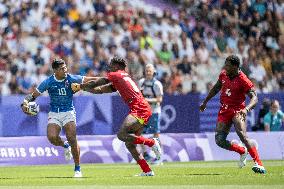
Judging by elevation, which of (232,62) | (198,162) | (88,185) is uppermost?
(232,62)

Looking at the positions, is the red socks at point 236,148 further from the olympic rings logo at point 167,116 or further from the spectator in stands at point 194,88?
the spectator in stands at point 194,88

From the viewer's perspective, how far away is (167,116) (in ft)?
93.7

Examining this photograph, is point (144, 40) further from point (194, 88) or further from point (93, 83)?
point (93, 83)

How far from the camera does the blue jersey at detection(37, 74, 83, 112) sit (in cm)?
1973

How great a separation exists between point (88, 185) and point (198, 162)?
374 inches

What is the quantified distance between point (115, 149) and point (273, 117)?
5170 mm

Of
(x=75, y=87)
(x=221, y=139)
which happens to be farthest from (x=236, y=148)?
(x=75, y=87)

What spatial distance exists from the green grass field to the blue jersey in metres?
1.47

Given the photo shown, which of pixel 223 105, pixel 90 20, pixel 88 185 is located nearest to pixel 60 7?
pixel 90 20

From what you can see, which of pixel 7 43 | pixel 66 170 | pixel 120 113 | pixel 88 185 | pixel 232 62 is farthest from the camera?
pixel 7 43

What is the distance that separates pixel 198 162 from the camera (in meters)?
25.7

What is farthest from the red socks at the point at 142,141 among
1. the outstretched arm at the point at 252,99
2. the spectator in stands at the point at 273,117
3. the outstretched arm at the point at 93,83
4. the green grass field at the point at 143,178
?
the spectator in stands at the point at 273,117

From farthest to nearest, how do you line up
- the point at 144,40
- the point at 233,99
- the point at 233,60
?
the point at 144,40, the point at 233,99, the point at 233,60

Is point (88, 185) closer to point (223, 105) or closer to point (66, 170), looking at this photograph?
point (223, 105)
